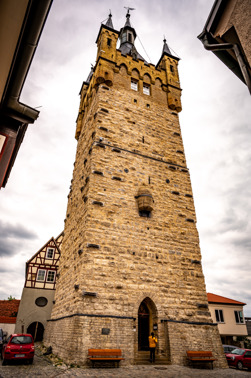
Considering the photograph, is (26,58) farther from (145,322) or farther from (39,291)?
(39,291)

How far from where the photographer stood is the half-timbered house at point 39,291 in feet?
55.2

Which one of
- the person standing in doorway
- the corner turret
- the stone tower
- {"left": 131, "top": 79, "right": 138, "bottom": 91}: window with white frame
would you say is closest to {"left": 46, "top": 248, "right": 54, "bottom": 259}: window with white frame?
the stone tower

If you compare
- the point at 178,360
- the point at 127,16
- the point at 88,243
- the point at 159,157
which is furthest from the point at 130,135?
the point at 127,16

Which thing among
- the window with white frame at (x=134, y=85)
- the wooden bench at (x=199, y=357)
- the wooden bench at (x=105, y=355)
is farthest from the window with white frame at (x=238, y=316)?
the window with white frame at (x=134, y=85)

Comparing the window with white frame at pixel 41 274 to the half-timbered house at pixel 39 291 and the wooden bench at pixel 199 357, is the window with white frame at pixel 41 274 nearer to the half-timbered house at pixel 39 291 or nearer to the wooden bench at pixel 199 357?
the half-timbered house at pixel 39 291

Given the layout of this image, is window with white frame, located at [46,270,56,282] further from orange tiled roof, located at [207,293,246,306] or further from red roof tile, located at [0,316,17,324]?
orange tiled roof, located at [207,293,246,306]

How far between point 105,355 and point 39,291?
12.9 metres

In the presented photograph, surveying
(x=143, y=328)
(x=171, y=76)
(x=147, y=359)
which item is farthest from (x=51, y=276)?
(x=171, y=76)

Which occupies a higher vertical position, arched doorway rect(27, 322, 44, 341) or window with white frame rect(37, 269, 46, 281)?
window with white frame rect(37, 269, 46, 281)

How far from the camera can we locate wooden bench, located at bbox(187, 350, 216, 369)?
23.7 feet

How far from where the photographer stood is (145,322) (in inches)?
325

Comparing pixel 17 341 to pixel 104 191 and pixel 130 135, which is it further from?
pixel 130 135

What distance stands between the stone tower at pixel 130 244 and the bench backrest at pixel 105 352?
0.53ft

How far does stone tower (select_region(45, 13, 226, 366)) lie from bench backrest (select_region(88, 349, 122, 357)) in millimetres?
161
